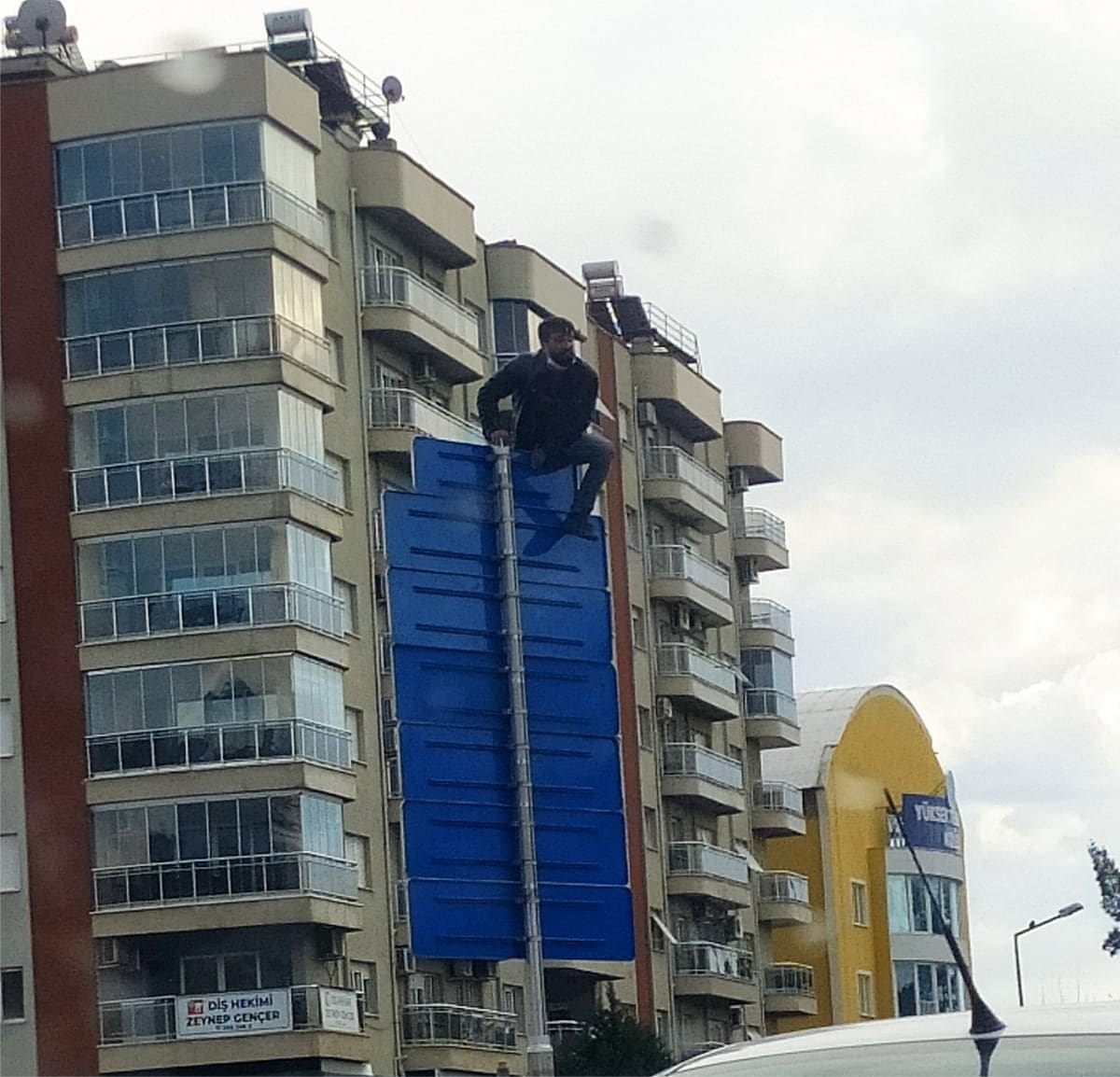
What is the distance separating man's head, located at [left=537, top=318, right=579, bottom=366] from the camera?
2083 centimetres

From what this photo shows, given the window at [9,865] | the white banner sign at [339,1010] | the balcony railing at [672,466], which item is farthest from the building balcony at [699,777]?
the window at [9,865]

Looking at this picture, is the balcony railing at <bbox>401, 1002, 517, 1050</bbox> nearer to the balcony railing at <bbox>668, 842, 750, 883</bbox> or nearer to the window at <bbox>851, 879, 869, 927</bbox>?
the balcony railing at <bbox>668, 842, 750, 883</bbox>

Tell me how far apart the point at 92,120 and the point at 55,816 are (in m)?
12.1

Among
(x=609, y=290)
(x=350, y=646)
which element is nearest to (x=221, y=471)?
(x=350, y=646)

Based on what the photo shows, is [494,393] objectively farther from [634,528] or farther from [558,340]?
[634,528]

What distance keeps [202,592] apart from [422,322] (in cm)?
779

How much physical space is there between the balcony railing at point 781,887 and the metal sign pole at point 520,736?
5265cm

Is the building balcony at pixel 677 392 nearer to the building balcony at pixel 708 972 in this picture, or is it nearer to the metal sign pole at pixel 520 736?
the building balcony at pixel 708 972

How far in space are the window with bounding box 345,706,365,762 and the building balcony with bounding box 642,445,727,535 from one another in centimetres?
1525

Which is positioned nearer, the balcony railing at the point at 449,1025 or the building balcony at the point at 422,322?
the balcony railing at the point at 449,1025

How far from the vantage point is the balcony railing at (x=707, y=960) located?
214 feet

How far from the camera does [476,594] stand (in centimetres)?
2056

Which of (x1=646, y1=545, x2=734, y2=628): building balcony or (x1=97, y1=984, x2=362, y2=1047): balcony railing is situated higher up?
(x1=646, y1=545, x2=734, y2=628): building balcony

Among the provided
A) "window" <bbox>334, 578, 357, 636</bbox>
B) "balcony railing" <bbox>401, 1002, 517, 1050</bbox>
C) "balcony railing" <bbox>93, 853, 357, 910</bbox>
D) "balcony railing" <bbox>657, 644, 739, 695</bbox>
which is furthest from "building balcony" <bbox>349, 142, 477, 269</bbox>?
"balcony railing" <bbox>401, 1002, 517, 1050</bbox>
